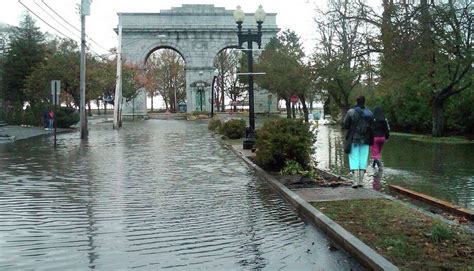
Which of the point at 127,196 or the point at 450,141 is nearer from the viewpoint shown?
the point at 127,196

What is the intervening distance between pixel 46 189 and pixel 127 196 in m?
1.99

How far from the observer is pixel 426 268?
5.33m

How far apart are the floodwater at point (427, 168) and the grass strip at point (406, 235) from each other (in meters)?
1.83

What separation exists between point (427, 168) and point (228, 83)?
278 feet

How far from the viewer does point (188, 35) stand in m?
73.9

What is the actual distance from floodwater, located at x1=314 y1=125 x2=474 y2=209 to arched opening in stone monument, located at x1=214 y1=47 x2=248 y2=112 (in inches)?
2777

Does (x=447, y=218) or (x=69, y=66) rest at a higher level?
(x=69, y=66)

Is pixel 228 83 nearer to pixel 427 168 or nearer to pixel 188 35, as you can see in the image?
pixel 188 35

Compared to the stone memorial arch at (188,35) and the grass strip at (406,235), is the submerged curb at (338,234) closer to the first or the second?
the grass strip at (406,235)

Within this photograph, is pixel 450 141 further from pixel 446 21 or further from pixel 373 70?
pixel 373 70

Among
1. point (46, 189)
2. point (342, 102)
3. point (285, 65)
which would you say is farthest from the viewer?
point (285, 65)

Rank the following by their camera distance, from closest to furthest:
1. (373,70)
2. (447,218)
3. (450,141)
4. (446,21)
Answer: (447,218)
(446,21)
(450,141)
(373,70)

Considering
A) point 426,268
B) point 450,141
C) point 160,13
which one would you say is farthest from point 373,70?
point 160,13

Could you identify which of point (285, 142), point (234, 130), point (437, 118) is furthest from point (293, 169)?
point (437, 118)
